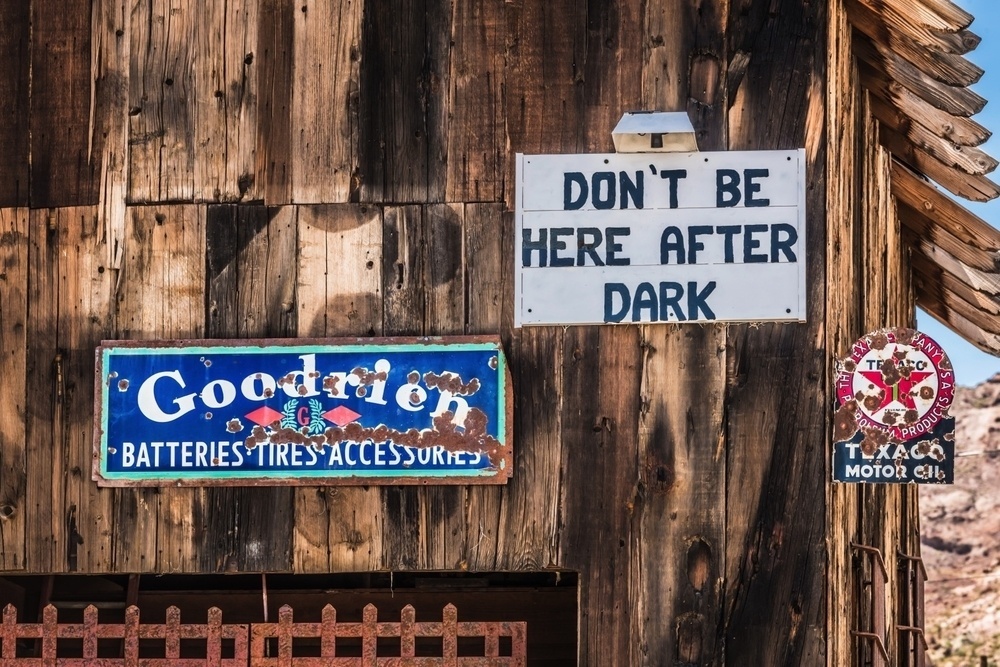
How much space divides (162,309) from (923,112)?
4.00 m

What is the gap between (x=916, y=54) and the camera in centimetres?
609

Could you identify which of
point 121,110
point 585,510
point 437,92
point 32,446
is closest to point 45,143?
point 121,110

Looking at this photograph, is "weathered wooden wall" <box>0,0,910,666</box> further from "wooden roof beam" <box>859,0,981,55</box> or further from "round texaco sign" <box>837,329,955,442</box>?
"wooden roof beam" <box>859,0,981,55</box>

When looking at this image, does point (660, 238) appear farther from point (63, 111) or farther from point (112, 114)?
point (63, 111)

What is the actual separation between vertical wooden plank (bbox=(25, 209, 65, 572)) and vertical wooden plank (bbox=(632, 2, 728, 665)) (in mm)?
2759

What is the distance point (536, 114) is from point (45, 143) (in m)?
2.40

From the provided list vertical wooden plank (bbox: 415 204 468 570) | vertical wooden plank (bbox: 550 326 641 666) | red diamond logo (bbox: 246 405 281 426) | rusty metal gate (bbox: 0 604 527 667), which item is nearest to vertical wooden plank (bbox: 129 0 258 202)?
vertical wooden plank (bbox: 415 204 468 570)

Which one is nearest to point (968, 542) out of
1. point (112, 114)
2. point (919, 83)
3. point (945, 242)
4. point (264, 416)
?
point (945, 242)

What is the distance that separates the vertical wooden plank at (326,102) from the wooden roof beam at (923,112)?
2776mm

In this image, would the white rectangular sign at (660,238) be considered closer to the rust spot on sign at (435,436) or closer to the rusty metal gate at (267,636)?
the rust spot on sign at (435,436)

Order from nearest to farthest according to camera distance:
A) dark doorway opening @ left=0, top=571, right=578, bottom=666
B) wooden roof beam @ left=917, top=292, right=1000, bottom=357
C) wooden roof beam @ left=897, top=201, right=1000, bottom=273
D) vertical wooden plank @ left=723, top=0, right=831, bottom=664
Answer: vertical wooden plank @ left=723, top=0, right=831, bottom=664, wooden roof beam @ left=897, top=201, right=1000, bottom=273, dark doorway opening @ left=0, top=571, right=578, bottom=666, wooden roof beam @ left=917, top=292, right=1000, bottom=357

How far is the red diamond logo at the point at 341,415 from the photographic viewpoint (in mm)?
6031

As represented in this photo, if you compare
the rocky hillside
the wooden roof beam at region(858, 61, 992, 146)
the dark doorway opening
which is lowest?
the rocky hillside

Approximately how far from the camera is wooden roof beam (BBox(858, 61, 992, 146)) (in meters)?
6.42
